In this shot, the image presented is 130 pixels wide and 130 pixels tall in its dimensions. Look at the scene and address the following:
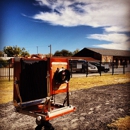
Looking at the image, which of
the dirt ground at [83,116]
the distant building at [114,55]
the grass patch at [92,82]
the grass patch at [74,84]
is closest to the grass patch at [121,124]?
the dirt ground at [83,116]

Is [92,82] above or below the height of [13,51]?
below

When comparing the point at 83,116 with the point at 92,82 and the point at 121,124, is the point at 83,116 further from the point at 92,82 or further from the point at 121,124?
the point at 92,82

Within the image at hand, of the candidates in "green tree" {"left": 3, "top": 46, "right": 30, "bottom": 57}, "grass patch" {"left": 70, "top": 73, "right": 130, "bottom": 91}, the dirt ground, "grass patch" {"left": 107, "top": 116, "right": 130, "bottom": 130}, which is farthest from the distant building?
"green tree" {"left": 3, "top": 46, "right": 30, "bottom": 57}

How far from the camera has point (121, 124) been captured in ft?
9.89

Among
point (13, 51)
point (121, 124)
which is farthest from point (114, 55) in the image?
point (13, 51)

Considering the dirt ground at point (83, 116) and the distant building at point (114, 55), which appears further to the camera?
the distant building at point (114, 55)

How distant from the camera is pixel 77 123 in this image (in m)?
3.20

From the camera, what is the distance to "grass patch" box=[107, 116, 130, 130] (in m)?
2.90

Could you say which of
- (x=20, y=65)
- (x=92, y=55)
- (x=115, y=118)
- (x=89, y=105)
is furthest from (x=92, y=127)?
(x=92, y=55)

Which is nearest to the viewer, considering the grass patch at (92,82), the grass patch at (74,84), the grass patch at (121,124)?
the grass patch at (121,124)

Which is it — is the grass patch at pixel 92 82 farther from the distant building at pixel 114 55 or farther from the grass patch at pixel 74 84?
the distant building at pixel 114 55

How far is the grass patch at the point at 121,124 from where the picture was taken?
9.52ft

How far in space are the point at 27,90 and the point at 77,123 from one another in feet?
4.27

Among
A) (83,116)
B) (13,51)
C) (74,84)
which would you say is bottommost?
(83,116)
